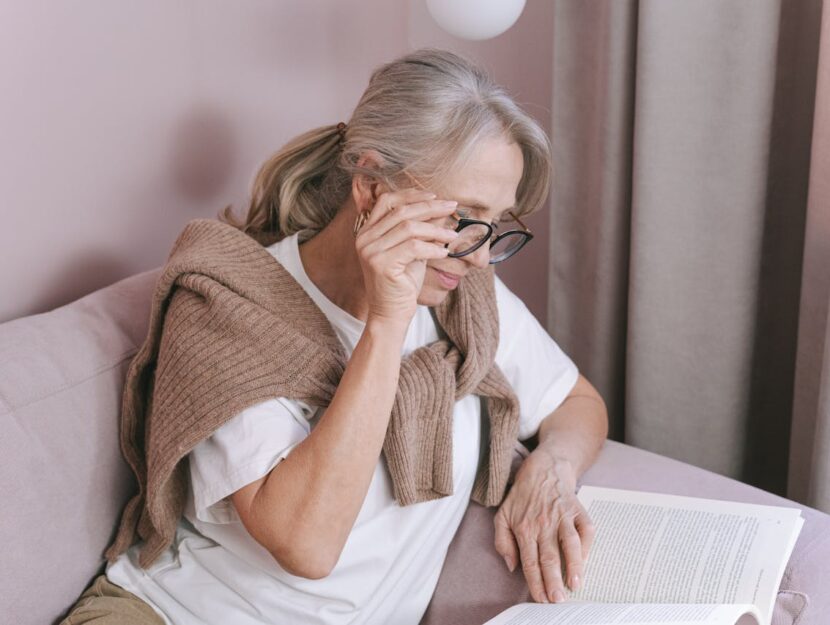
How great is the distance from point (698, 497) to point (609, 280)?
642 millimetres

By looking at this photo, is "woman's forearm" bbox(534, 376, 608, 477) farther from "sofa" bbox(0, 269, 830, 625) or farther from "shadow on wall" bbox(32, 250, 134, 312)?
"shadow on wall" bbox(32, 250, 134, 312)

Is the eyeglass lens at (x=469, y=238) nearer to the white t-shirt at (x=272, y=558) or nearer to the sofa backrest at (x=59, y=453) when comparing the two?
the white t-shirt at (x=272, y=558)

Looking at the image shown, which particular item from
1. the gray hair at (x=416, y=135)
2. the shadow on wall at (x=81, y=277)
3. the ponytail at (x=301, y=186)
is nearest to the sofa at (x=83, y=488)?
the shadow on wall at (x=81, y=277)

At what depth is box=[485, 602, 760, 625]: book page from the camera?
1.08 meters

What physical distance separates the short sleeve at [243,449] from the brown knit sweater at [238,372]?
1.0 inches

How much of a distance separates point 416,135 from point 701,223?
0.75 metres

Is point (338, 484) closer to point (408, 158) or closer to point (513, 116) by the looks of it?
point (408, 158)

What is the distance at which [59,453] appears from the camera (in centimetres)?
123

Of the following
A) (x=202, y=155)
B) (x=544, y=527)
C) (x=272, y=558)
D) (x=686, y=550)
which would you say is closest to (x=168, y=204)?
(x=202, y=155)

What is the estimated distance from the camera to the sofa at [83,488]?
3.86 ft

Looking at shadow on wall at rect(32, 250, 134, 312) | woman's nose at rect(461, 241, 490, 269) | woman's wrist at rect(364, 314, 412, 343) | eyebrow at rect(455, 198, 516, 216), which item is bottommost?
shadow on wall at rect(32, 250, 134, 312)

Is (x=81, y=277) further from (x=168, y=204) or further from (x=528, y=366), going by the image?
(x=528, y=366)

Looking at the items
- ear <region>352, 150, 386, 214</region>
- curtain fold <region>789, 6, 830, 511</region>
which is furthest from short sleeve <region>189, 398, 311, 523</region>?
curtain fold <region>789, 6, 830, 511</region>

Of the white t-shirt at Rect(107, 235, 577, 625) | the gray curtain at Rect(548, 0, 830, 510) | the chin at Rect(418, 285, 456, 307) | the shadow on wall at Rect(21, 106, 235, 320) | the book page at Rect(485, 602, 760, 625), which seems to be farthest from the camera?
the gray curtain at Rect(548, 0, 830, 510)
